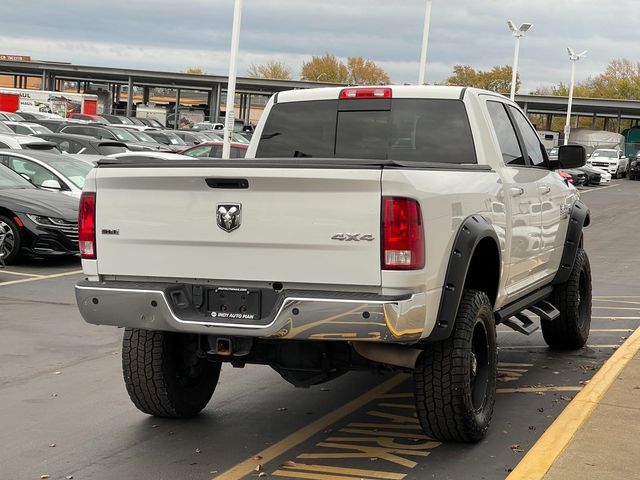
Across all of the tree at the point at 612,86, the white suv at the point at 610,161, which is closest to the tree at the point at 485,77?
the tree at the point at 612,86

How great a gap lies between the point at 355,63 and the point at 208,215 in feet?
430

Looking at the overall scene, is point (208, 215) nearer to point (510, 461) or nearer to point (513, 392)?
point (510, 461)

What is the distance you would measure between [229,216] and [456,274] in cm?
130

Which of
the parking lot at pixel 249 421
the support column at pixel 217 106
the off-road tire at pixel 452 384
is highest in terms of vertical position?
the support column at pixel 217 106

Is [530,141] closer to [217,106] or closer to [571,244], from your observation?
[571,244]

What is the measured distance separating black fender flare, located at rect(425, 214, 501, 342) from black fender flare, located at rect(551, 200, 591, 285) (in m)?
2.86

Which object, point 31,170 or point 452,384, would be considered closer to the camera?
point 452,384

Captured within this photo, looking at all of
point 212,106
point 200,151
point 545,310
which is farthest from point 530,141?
point 212,106

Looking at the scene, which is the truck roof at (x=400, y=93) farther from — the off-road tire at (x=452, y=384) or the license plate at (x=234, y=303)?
the license plate at (x=234, y=303)

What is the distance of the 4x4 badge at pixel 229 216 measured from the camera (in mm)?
5668

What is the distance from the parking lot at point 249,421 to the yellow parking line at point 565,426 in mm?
202

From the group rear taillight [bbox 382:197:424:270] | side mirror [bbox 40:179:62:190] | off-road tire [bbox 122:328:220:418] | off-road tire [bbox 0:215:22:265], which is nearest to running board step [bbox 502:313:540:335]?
off-road tire [bbox 122:328:220:418]

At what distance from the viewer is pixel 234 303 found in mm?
5688

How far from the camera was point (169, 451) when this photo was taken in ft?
19.8
